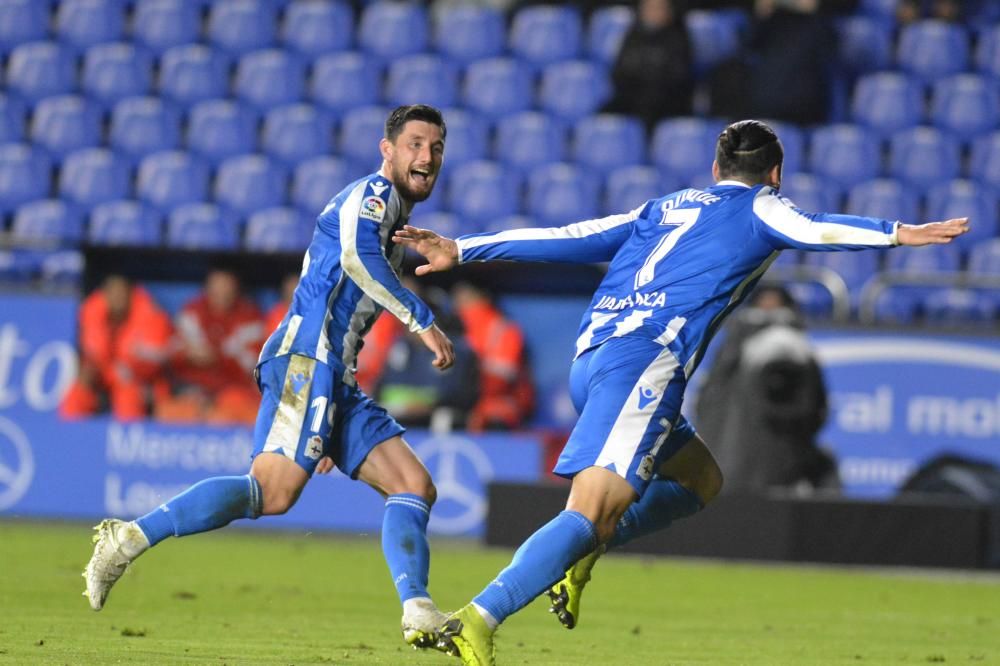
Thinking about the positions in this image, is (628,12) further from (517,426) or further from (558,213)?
(517,426)

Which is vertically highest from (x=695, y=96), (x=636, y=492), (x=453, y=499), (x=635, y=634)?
(x=695, y=96)

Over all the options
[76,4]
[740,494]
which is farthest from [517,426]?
[76,4]

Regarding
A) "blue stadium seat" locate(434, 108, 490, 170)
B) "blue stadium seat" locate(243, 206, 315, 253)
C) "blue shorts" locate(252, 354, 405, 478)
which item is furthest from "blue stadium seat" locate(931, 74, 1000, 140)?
"blue shorts" locate(252, 354, 405, 478)

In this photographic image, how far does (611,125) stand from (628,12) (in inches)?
67.4

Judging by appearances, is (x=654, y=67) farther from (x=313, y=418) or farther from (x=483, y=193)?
(x=313, y=418)

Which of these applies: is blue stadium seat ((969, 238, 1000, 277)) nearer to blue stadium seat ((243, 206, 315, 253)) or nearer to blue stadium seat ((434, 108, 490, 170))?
blue stadium seat ((434, 108, 490, 170))

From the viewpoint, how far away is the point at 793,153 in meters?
15.2

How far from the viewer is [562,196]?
1485 cm

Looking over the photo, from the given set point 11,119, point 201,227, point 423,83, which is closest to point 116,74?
point 11,119

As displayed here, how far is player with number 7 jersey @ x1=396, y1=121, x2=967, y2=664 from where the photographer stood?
5.35m

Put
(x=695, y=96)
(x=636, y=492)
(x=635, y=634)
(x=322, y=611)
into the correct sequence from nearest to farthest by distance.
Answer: (x=636, y=492) → (x=635, y=634) → (x=322, y=611) → (x=695, y=96)

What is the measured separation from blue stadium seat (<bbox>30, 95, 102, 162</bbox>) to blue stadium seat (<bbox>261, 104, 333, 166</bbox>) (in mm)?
1740

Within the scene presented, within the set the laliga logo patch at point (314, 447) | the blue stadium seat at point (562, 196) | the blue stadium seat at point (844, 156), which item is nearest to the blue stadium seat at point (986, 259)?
the blue stadium seat at point (844, 156)

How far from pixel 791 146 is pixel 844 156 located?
508mm
